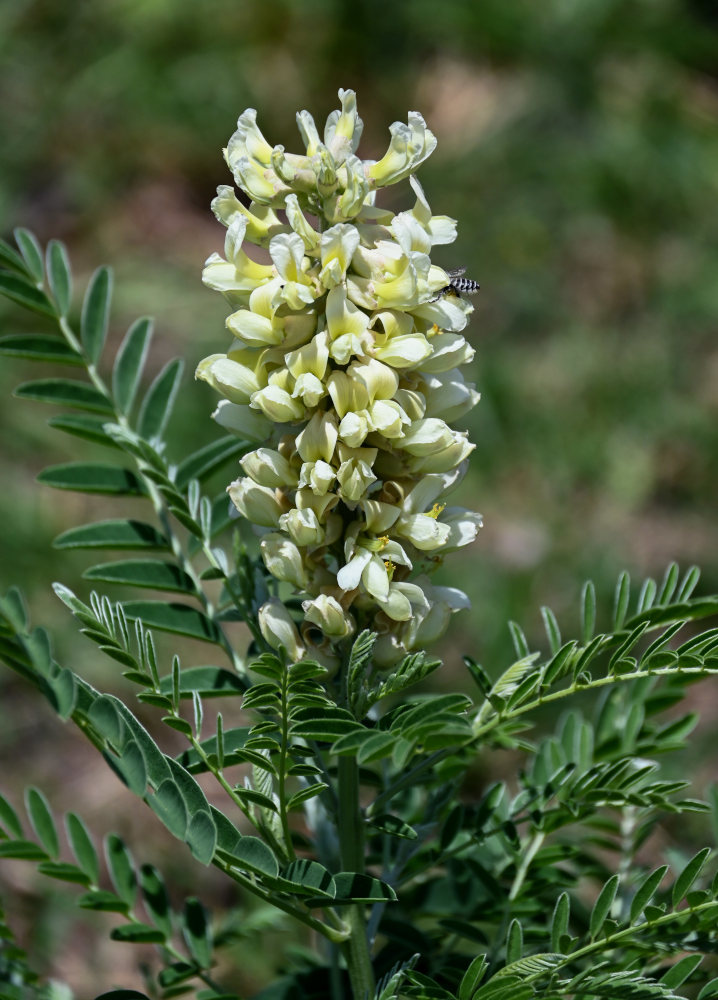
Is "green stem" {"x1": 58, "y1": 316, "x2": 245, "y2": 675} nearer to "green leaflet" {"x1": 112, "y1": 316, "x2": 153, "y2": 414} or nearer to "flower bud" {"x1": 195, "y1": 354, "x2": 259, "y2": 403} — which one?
"green leaflet" {"x1": 112, "y1": 316, "x2": 153, "y2": 414}

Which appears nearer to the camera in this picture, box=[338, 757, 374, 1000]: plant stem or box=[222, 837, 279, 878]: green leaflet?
box=[222, 837, 279, 878]: green leaflet

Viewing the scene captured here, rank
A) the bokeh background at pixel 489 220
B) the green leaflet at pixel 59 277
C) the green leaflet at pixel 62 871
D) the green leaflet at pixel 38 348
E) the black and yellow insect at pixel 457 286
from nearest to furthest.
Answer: the green leaflet at pixel 62 871 < the black and yellow insect at pixel 457 286 < the green leaflet at pixel 38 348 < the green leaflet at pixel 59 277 < the bokeh background at pixel 489 220

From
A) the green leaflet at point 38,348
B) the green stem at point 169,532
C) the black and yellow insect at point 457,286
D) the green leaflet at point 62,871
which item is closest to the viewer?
the green leaflet at point 62,871

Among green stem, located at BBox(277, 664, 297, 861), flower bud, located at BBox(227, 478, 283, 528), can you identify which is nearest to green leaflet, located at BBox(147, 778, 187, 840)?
green stem, located at BBox(277, 664, 297, 861)

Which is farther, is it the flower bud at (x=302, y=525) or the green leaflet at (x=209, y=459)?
the green leaflet at (x=209, y=459)

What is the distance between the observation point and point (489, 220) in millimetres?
5109

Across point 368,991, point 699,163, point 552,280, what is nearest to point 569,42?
point 699,163

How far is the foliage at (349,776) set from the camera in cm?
109

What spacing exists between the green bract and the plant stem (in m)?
0.14

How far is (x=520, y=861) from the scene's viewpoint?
139 cm

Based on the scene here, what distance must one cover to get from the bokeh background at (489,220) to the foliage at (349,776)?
188 cm

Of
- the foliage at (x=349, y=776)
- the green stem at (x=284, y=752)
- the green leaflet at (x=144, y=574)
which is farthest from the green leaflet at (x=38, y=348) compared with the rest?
the green stem at (x=284, y=752)

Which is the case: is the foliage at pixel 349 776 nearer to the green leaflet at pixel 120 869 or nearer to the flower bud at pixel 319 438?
the green leaflet at pixel 120 869

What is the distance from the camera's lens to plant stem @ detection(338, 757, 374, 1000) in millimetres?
1210
